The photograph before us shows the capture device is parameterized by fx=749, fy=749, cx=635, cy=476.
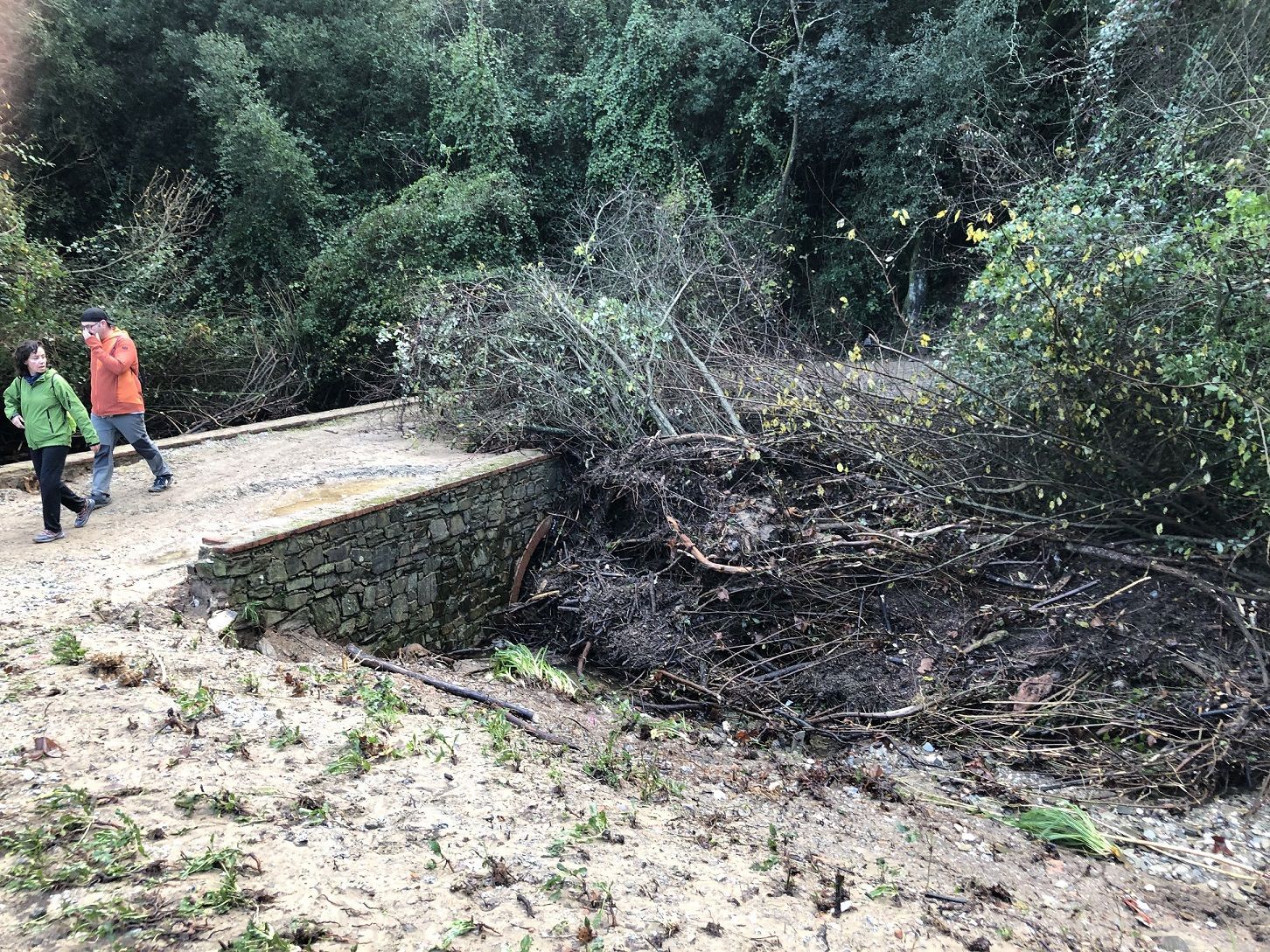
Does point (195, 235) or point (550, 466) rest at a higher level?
point (195, 235)

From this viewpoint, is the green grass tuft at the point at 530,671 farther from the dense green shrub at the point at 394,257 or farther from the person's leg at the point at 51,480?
the dense green shrub at the point at 394,257

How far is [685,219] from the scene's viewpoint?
1072cm

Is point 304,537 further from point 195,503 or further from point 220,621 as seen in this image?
point 195,503

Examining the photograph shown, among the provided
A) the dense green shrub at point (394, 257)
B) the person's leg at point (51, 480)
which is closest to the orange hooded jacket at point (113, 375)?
the person's leg at point (51, 480)

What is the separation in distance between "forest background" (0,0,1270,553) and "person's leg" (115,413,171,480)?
2892 mm

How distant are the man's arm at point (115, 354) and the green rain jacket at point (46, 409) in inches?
16.7

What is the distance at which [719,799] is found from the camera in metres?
4.20

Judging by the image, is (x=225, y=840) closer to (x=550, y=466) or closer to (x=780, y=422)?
(x=780, y=422)

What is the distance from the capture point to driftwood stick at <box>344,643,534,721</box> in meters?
4.89

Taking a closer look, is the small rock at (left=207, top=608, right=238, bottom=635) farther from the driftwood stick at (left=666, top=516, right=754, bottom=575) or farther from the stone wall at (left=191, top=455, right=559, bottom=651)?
the driftwood stick at (left=666, top=516, right=754, bottom=575)

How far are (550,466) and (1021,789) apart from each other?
5295mm

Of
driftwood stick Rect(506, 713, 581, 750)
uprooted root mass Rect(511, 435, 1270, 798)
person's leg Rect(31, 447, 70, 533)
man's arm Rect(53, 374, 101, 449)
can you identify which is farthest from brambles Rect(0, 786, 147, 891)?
uprooted root mass Rect(511, 435, 1270, 798)

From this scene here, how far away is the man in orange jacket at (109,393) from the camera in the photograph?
19.8 ft

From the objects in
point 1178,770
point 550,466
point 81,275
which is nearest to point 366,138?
point 81,275
